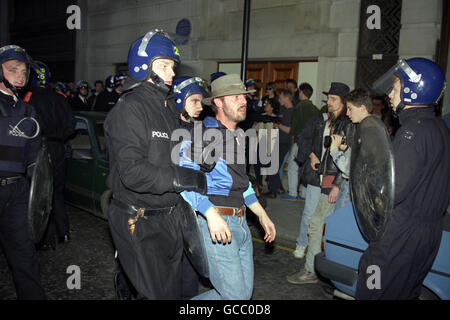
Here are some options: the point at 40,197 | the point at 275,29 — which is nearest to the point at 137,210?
the point at 40,197

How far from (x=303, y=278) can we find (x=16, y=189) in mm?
3050

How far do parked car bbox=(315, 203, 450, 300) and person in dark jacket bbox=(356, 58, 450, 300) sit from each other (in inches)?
8.5

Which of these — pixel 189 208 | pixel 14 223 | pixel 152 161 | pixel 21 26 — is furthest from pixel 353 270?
pixel 21 26

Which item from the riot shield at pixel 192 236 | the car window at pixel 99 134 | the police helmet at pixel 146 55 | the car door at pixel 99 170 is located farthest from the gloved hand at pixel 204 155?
the car window at pixel 99 134

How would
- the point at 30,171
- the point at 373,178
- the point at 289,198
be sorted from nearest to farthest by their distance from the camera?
the point at 373,178 < the point at 30,171 < the point at 289,198

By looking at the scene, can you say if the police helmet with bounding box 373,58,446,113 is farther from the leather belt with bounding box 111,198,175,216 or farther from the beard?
the leather belt with bounding box 111,198,175,216

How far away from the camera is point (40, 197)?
3559 mm

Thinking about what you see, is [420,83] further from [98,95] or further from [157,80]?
[98,95]

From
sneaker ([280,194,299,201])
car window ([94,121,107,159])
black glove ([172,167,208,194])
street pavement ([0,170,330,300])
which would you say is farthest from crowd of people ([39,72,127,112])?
black glove ([172,167,208,194])

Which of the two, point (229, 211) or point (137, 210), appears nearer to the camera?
point (137, 210)

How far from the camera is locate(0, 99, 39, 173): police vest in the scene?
3.25 metres

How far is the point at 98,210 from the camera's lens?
5.99m

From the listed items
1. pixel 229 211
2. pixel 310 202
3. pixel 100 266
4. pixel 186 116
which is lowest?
pixel 100 266

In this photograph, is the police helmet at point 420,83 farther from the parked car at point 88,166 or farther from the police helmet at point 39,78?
the police helmet at point 39,78
